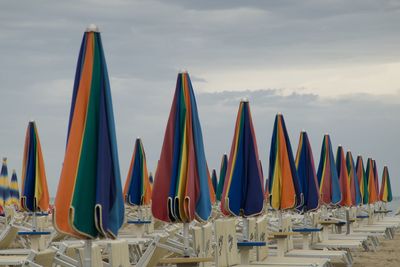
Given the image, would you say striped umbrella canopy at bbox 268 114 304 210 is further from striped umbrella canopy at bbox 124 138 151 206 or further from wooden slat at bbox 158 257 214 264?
striped umbrella canopy at bbox 124 138 151 206

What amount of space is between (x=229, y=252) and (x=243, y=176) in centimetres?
165

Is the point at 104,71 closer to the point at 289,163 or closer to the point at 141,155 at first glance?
the point at 289,163

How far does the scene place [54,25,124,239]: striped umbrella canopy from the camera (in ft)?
19.7

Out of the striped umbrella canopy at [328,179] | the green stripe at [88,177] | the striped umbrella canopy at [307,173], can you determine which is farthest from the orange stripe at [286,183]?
the green stripe at [88,177]

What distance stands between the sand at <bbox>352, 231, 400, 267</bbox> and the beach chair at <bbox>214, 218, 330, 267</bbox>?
4.07 meters

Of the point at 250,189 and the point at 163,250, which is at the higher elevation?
the point at 250,189

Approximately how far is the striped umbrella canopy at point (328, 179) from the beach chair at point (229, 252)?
688 cm

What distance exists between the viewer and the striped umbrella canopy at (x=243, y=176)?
35.0 feet

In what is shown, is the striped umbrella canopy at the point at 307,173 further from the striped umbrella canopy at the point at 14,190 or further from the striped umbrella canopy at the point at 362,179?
the striped umbrella canopy at the point at 14,190

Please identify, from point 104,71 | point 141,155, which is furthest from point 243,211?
point 141,155

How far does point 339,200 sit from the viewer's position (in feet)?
56.2

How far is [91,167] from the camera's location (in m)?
6.03

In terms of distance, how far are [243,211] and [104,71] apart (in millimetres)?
4841

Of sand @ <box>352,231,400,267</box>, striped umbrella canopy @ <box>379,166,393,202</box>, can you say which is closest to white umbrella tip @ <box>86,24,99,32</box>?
sand @ <box>352,231,400,267</box>
